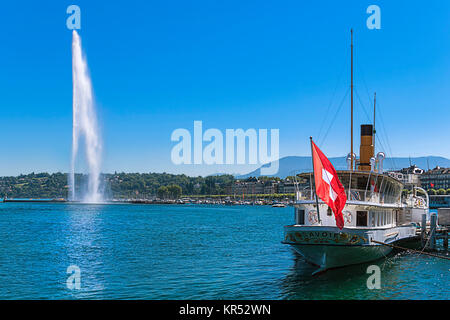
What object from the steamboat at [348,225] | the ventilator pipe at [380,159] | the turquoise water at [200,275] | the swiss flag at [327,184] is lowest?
the turquoise water at [200,275]

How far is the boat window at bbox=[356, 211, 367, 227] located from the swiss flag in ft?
21.6

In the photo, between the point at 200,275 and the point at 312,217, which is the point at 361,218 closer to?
the point at 312,217

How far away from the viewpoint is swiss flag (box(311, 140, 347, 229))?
793 inches

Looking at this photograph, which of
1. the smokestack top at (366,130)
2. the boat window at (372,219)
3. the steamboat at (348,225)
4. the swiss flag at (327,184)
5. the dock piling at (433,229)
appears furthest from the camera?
the dock piling at (433,229)

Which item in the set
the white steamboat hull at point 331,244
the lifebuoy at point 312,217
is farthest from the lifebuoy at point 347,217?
the lifebuoy at point 312,217

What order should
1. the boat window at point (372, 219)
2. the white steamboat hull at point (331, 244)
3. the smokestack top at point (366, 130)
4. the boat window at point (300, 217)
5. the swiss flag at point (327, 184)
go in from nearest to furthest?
the swiss flag at point (327, 184)
the white steamboat hull at point (331, 244)
the boat window at point (372, 219)
the boat window at point (300, 217)
the smokestack top at point (366, 130)

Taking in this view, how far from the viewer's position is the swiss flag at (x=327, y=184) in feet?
66.1

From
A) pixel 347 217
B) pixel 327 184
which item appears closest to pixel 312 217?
pixel 347 217

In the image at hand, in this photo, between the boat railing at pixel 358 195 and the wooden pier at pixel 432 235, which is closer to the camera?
the boat railing at pixel 358 195

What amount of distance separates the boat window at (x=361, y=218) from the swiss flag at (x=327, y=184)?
21.6 ft

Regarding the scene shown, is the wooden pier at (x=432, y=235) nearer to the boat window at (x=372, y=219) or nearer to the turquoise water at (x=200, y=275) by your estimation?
the turquoise water at (x=200, y=275)
